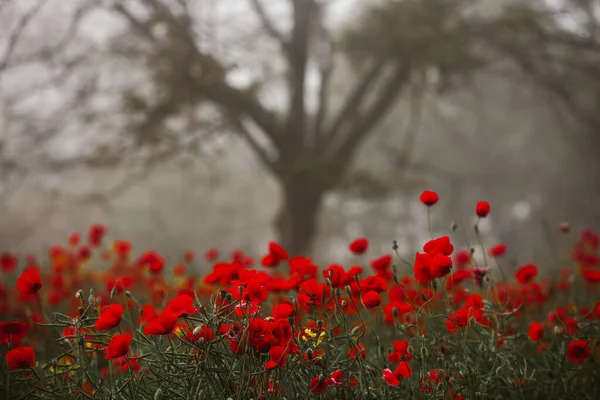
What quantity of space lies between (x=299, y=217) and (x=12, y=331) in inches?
259

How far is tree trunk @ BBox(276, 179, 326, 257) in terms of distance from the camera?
7.99m

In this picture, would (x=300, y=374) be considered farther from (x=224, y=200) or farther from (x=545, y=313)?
(x=224, y=200)

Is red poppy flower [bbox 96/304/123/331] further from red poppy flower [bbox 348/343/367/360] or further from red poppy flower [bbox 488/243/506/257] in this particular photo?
red poppy flower [bbox 488/243/506/257]

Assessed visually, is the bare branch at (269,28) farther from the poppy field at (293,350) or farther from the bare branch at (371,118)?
the poppy field at (293,350)

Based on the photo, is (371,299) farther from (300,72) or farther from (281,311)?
(300,72)

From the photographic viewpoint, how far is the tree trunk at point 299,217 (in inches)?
315

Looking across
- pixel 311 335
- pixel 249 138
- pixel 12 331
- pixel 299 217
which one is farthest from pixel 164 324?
pixel 299 217

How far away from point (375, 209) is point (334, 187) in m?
17.5

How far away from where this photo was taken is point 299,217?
26.8 ft

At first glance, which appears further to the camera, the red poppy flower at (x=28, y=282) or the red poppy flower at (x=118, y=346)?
the red poppy flower at (x=28, y=282)

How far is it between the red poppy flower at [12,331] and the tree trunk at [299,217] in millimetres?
6262

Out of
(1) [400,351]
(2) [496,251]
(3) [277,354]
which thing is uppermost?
(3) [277,354]

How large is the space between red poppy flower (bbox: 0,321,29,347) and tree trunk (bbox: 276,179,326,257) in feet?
20.5

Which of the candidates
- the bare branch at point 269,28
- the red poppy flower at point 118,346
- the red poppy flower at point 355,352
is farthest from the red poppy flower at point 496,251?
the bare branch at point 269,28
